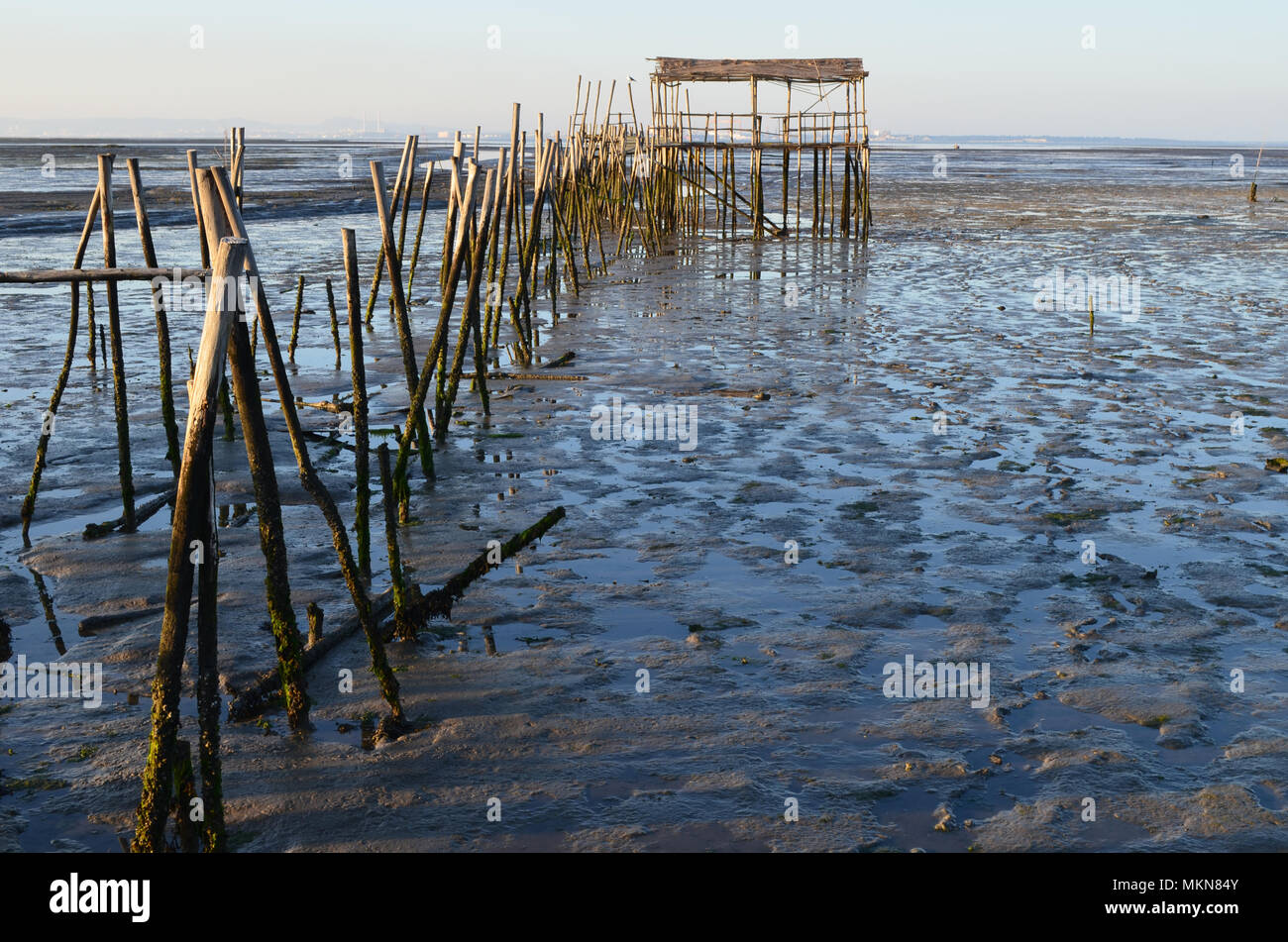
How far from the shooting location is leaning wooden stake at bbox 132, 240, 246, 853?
330 cm

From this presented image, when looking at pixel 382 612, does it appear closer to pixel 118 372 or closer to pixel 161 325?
pixel 118 372

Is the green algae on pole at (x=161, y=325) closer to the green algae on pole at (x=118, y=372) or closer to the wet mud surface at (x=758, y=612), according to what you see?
the green algae on pole at (x=118, y=372)

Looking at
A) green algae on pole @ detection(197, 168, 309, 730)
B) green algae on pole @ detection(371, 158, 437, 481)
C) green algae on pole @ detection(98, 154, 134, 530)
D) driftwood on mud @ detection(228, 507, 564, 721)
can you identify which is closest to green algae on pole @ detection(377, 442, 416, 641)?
driftwood on mud @ detection(228, 507, 564, 721)

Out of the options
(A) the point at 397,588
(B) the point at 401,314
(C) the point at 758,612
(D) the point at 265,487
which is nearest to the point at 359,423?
(A) the point at 397,588

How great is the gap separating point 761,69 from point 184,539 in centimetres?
2347

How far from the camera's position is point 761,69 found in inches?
975

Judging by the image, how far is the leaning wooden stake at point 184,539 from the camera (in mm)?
3305

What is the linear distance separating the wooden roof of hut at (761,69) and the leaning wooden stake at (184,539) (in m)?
22.9

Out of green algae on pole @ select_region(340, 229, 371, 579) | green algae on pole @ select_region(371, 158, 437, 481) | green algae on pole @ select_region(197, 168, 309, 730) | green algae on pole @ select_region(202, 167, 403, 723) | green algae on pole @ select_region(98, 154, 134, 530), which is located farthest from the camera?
green algae on pole @ select_region(371, 158, 437, 481)

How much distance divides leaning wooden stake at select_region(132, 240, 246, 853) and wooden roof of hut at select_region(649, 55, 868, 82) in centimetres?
2292

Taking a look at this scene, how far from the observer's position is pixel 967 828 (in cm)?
380

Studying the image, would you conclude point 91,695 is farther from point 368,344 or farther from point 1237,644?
point 368,344

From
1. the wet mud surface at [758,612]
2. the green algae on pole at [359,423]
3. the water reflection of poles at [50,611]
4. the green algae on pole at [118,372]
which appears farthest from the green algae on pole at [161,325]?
the green algae on pole at [359,423]

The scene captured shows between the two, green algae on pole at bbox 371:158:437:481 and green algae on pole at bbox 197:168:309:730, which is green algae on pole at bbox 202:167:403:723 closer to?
green algae on pole at bbox 197:168:309:730
